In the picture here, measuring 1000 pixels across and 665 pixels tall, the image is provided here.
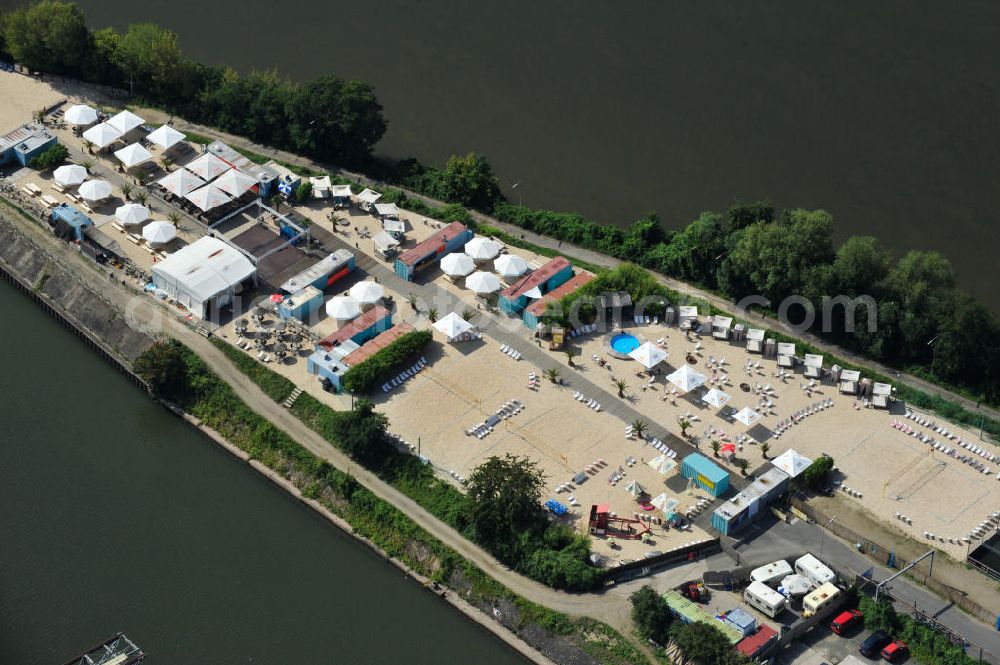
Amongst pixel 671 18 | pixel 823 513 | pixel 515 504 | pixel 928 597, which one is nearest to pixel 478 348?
pixel 515 504

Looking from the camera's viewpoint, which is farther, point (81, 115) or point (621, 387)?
point (81, 115)

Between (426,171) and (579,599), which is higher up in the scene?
(426,171)

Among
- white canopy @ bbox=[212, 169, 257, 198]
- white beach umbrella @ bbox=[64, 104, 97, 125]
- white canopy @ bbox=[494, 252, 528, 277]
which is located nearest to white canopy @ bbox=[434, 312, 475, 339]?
white canopy @ bbox=[494, 252, 528, 277]

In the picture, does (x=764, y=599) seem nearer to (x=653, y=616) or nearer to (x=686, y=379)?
(x=653, y=616)

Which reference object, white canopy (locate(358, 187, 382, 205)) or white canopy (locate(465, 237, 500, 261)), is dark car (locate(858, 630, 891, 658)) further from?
white canopy (locate(358, 187, 382, 205))

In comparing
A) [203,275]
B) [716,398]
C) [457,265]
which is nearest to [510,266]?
[457,265]

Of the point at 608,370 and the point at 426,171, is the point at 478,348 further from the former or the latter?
the point at 426,171
